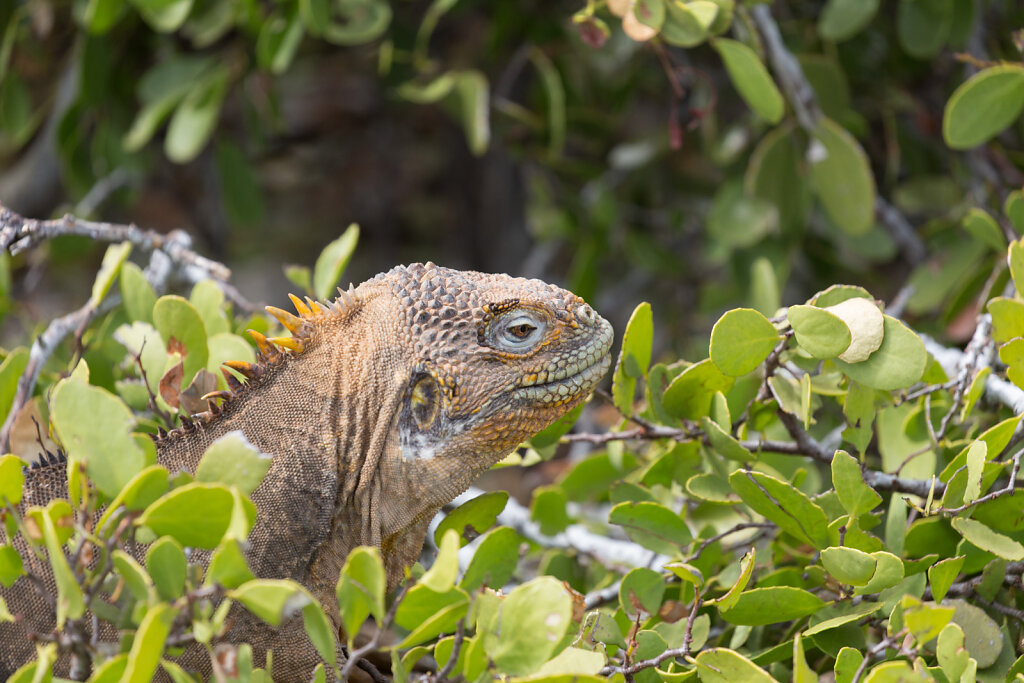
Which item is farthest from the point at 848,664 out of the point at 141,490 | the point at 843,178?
the point at 843,178

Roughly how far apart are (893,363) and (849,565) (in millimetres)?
415

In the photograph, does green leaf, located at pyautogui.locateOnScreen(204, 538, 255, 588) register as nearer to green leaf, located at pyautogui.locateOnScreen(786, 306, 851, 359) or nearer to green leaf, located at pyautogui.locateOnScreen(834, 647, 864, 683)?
green leaf, located at pyautogui.locateOnScreen(834, 647, 864, 683)

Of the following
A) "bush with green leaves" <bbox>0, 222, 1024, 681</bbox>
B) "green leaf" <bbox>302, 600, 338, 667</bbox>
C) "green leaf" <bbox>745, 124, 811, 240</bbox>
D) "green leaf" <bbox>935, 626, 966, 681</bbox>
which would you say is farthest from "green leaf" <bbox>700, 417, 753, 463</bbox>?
"green leaf" <bbox>745, 124, 811, 240</bbox>

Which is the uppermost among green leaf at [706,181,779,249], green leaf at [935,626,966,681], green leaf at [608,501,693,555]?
green leaf at [935,626,966,681]

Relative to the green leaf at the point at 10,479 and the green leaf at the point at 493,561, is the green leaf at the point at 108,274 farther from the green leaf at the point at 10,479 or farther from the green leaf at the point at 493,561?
the green leaf at the point at 493,561

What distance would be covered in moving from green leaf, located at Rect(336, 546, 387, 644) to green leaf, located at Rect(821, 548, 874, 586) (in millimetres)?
834

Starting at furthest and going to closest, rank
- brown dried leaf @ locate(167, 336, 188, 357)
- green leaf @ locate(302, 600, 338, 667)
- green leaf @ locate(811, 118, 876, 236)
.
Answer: green leaf @ locate(811, 118, 876, 236)
brown dried leaf @ locate(167, 336, 188, 357)
green leaf @ locate(302, 600, 338, 667)

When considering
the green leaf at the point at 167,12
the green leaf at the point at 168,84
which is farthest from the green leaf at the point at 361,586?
the green leaf at the point at 168,84

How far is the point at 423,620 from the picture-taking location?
1.43 metres

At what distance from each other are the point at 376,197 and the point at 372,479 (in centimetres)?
556

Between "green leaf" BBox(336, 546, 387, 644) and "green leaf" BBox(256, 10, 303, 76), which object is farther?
"green leaf" BBox(256, 10, 303, 76)

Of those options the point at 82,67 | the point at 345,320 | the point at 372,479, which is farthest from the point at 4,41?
the point at 372,479

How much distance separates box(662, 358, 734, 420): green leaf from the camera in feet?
6.61

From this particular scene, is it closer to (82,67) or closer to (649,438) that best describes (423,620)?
(649,438)
